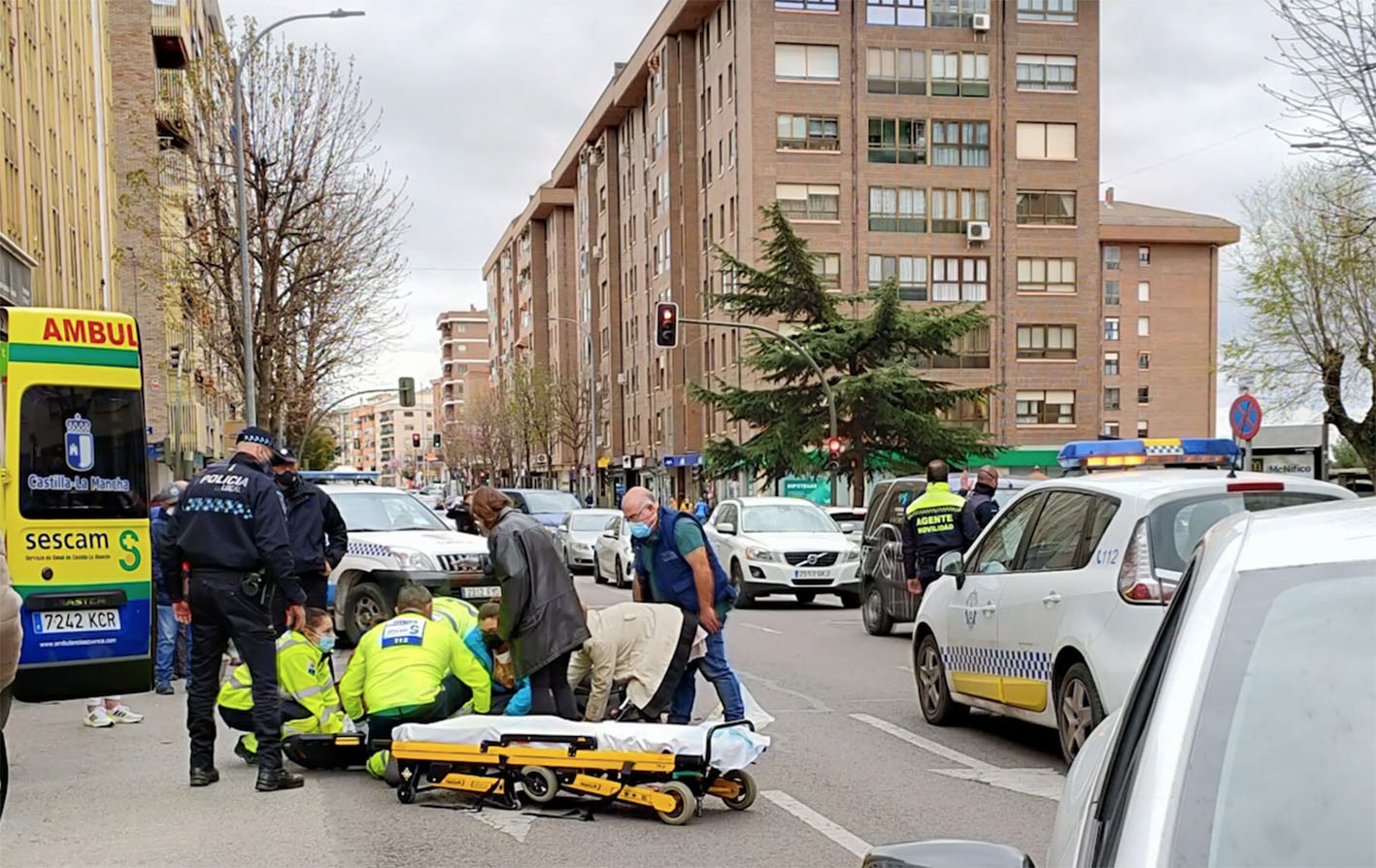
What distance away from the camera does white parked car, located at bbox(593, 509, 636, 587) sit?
27.6 meters

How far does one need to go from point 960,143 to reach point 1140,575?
5252cm

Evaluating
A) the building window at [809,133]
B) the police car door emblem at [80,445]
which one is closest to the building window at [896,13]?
the building window at [809,133]

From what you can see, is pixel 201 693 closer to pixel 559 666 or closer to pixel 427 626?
pixel 427 626

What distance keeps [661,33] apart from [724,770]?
62.0m

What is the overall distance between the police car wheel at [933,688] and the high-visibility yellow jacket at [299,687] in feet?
13.5

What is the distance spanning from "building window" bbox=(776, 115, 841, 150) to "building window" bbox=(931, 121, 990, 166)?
4427 mm

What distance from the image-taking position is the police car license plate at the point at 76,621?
9.77m

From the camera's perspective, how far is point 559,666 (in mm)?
8383

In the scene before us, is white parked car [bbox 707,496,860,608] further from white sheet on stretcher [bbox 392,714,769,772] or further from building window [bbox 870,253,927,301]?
building window [bbox 870,253,927,301]

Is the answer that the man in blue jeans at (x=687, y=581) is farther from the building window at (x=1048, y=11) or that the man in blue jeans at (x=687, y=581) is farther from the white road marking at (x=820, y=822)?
the building window at (x=1048, y=11)

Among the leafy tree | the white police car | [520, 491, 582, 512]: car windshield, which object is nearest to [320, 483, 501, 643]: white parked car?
the white police car

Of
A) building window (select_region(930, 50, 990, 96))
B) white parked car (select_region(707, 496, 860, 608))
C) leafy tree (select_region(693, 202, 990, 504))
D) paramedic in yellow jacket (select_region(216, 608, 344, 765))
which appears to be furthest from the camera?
building window (select_region(930, 50, 990, 96))

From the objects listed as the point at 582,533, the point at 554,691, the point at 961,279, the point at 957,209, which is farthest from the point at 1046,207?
the point at 554,691

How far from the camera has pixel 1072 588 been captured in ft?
27.0
